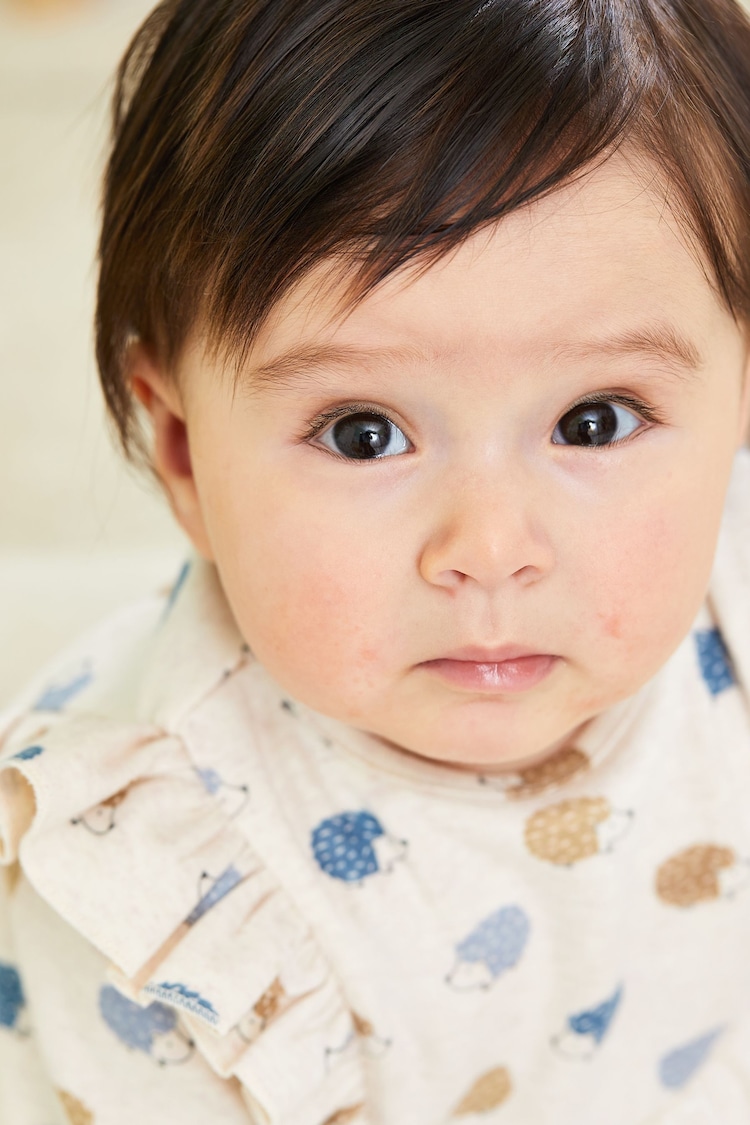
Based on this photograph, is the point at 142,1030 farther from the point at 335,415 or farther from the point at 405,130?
the point at 405,130

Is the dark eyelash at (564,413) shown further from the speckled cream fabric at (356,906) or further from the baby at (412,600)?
the speckled cream fabric at (356,906)

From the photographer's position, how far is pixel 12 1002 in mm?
795

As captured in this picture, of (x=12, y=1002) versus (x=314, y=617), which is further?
(x=12, y=1002)

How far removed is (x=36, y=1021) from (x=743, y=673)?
1.62 ft

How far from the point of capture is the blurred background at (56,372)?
1.24 metres

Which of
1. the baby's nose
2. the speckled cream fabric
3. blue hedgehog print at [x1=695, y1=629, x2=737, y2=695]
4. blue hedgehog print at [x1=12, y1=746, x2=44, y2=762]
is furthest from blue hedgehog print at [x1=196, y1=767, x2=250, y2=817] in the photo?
blue hedgehog print at [x1=695, y1=629, x2=737, y2=695]

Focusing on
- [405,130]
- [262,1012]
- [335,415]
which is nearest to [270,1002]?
[262,1012]

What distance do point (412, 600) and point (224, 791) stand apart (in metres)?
0.21

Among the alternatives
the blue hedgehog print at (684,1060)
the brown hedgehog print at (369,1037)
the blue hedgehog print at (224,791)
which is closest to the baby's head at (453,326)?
the blue hedgehog print at (224,791)

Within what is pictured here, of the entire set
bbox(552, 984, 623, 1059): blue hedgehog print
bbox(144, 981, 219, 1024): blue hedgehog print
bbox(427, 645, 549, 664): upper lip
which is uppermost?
bbox(427, 645, 549, 664): upper lip

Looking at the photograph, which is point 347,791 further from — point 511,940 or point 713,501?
point 713,501

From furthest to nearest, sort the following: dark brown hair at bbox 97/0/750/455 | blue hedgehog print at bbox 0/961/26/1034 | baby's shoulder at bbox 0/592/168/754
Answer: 1. baby's shoulder at bbox 0/592/168/754
2. blue hedgehog print at bbox 0/961/26/1034
3. dark brown hair at bbox 97/0/750/455

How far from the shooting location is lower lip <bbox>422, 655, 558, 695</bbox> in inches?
26.5

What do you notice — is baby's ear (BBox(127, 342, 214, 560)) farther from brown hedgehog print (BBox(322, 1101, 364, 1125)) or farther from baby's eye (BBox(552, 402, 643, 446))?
brown hedgehog print (BBox(322, 1101, 364, 1125))
